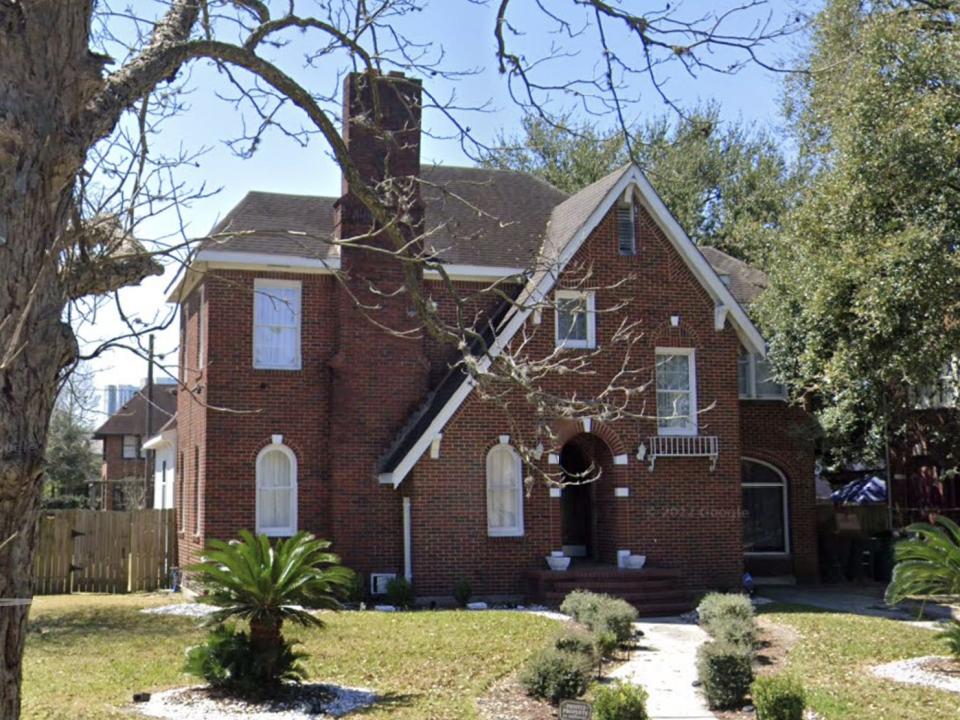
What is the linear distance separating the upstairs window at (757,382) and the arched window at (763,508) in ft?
4.99

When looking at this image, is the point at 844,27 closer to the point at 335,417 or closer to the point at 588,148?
the point at 335,417

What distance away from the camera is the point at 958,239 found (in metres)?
17.8

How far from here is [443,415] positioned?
20078mm

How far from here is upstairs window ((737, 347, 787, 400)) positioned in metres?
25.1

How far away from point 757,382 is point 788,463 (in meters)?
1.96

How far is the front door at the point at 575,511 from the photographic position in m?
23.0

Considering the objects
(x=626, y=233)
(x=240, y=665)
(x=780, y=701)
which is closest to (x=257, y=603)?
(x=240, y=665)

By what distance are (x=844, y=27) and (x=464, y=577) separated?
12901 mm

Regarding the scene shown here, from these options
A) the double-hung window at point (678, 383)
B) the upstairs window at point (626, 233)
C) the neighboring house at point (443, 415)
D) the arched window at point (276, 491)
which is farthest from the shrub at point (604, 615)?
the upstairs window at point (626, 233)

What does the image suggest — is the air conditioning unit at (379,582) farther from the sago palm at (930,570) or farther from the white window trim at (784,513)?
the sago palm at (930,570)

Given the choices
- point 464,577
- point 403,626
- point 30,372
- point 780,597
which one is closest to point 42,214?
point 30,372

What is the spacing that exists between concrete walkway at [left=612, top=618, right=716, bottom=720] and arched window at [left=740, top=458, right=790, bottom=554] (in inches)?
276

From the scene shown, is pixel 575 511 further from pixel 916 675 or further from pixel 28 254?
pixel 28 254

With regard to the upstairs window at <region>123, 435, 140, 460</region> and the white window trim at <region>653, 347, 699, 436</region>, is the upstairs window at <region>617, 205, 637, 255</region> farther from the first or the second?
the upstairs window at <region>123, 435, 140, 460</region>
